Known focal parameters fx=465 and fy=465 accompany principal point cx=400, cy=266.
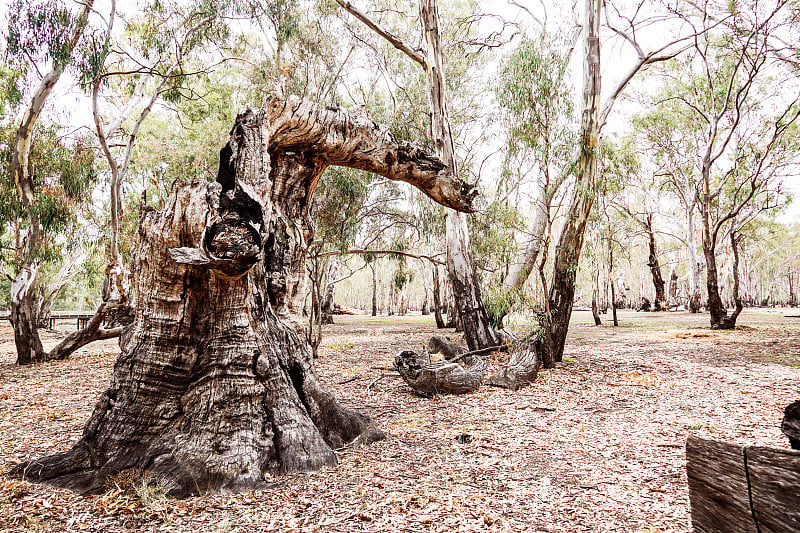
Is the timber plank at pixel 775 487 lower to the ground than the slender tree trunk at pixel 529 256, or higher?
lower

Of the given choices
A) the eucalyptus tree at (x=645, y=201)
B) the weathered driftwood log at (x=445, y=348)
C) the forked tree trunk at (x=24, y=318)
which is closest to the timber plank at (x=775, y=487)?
the weathered driftwood log at (x=445, y=348)

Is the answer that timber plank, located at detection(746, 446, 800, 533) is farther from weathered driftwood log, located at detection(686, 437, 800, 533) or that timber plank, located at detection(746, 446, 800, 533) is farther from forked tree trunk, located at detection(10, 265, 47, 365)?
forked tree trunk, located at detection(10, 265, 47, 365)

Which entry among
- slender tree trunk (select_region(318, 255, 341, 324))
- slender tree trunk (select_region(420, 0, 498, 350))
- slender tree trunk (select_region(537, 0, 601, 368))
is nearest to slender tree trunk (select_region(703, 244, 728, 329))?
slender tree trunk (select_region(420, 0, 498, 350))

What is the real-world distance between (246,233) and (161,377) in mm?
1184

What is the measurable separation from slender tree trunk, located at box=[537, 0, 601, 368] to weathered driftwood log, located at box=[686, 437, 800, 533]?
6.00 m

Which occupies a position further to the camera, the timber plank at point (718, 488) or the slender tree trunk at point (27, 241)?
the slender tree trunk at point (27, 241)

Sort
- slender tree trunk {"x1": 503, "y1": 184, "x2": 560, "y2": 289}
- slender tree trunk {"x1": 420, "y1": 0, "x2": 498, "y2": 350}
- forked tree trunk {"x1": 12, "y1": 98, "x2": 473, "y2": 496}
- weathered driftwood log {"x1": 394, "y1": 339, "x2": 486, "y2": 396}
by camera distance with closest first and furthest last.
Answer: forked tree trunk {"x1": 12, "y1": 98, "x2": 473, "y2": 496} → weathered driftwood log {"x1": 394, "y1": 339, "x2": 486, "y2": 396} → slender tree trunk {"x1": 503, "y1": 184, "x2": 560, "y2": 289} → slender tree trunk {"x1": 420, "y1": 0, "x2": 498, "y2": 350}

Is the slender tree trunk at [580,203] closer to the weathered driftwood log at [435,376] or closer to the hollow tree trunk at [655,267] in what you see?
the weathered driftwood log at [435,376]

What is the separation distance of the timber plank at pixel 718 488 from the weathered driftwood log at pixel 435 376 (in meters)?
4.40

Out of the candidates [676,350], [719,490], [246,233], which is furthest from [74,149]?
[676,350]

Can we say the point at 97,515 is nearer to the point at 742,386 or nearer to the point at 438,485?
the point at 438,485

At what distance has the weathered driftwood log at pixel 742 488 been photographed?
106cm

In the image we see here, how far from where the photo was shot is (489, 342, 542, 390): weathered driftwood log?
6027 mm

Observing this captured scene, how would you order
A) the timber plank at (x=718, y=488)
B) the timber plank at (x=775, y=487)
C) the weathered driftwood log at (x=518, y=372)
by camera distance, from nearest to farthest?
the timber plank at (x=775, y=487), the timber plank at (x=718, y=488), the weathered driftwood log at (x=518, y=372)
